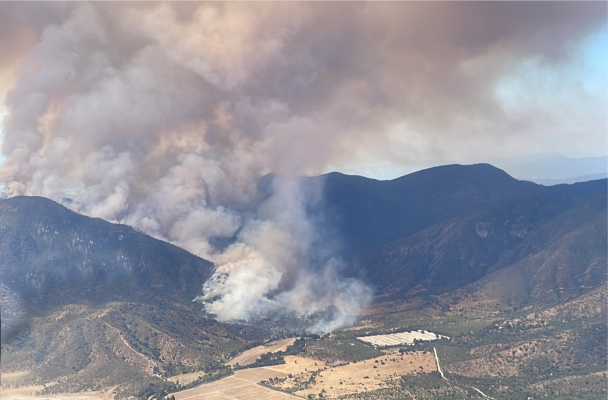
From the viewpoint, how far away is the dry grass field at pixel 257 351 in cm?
16038

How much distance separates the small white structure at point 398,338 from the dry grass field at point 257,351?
22059 mm

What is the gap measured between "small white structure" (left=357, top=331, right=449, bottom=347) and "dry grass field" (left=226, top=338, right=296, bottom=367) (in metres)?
22.1

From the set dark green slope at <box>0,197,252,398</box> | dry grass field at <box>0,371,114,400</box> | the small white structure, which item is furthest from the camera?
the small white structure

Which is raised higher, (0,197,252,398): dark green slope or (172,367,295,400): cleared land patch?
(0,197,252,398): dark green slope

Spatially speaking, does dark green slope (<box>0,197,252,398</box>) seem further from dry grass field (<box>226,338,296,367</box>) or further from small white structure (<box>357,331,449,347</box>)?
small white structure (<box>357,331,449,347</box>)

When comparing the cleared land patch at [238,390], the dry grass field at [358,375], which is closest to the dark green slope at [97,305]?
the cleared land patch at [238,390]

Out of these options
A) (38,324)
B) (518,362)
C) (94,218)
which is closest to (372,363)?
(518,362)

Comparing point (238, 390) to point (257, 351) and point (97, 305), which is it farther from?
point (97, 305)

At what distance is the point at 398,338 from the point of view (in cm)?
18450

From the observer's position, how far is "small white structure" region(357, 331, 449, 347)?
17862 cm

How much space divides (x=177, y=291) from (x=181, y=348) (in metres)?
38.3

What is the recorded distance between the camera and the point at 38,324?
467 ft

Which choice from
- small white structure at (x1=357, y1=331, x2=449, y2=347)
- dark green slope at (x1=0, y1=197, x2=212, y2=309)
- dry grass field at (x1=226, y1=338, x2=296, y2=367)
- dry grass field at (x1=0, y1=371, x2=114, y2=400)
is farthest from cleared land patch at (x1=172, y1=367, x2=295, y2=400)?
dark green slope at (x1=0, y1=197, x2=212, y2=309)

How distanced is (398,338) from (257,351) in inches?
1598
